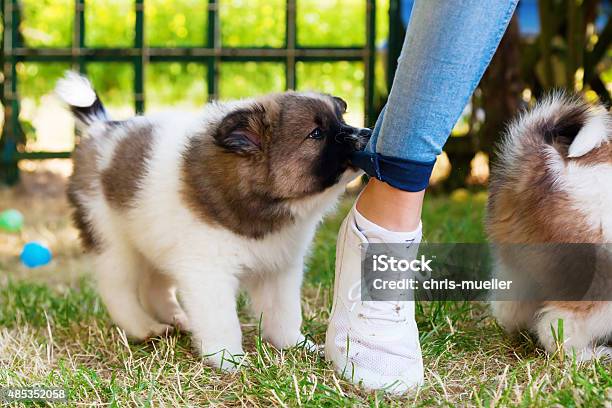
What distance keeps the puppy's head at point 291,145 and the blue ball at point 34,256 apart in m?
2.05

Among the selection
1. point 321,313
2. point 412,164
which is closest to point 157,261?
point 321,313

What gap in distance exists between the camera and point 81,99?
300 cm

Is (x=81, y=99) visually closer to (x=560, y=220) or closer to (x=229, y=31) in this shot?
(x=560, y=220)

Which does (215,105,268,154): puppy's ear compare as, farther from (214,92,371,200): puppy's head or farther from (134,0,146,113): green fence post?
(134,0,146,113): green fence post

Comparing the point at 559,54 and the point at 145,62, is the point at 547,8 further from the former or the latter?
the point at 145,62

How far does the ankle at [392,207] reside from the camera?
217 centimetres

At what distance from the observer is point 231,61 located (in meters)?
6.05

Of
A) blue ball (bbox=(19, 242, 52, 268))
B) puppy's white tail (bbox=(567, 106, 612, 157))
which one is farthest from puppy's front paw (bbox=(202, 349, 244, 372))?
blue ball (bbox=(19, 242, 52, 268))

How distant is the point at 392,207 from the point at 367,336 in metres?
0.35

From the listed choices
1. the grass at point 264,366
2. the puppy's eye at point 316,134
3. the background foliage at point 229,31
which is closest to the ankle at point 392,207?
the puppy's eye at point 316,134

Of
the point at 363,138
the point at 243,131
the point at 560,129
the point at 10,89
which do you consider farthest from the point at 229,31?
the point at 560,129

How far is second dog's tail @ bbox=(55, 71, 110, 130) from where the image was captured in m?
2.99

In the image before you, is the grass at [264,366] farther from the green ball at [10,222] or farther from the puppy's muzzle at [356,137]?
the green ball at [10,222]

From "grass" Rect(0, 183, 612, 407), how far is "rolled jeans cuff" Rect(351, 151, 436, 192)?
519 millimetres
